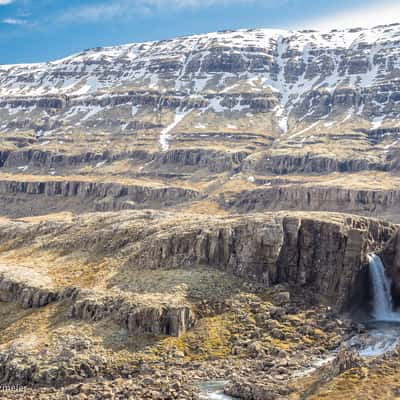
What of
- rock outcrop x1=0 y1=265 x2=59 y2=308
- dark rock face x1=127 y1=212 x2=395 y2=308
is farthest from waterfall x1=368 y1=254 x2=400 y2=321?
rock outcrop x1=0 y1=265 x2=59 y2=308

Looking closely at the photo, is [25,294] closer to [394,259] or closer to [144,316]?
[144,316]

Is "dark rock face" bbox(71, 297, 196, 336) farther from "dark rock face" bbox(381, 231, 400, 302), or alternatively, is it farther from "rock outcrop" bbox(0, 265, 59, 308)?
"dark rock face" bbox(381, 231, 400, 302)

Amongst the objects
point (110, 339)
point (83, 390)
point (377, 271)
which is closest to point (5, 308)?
point (110, 339)

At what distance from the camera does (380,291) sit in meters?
109

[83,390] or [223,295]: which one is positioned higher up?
[223,295]

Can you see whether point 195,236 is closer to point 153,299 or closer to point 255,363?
point 153,299

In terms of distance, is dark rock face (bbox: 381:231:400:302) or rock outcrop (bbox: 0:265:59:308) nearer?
rock outcrop (bbox: 0:265:59:308)

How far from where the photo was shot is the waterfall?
352 feet

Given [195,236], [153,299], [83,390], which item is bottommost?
[83,390]

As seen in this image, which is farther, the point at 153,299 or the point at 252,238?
the point at 252,238

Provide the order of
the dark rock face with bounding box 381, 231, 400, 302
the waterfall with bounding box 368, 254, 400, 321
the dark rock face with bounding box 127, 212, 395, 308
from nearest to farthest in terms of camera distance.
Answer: the dark rock face with bounding box 127, 212, 395, 308
the waterfall with bounding box 368, 254, 400, 321
the dark rock face with bounding box 381, 231, 400, 302

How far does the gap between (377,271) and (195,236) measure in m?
31.0

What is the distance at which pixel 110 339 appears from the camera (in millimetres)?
88625

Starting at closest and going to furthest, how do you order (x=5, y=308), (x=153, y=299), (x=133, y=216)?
(x=153, y=299)
(x=5, y=308)
(x=133, y=216)
